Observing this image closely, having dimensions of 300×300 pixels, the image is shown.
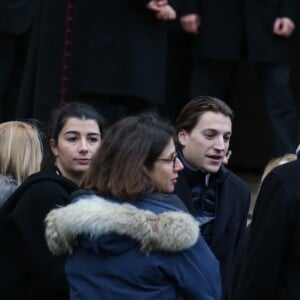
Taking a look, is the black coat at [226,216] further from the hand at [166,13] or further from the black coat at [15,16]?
the black coat at [15,16]

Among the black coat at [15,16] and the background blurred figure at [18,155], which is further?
the black coat at [15,16]

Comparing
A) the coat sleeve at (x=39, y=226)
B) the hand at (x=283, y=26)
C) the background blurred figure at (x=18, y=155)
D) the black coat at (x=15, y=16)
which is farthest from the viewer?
the hand at (x=283, y=26)

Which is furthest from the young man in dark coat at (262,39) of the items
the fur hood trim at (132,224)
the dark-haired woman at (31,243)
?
the fur hood trim at (132,224)

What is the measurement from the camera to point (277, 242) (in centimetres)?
378

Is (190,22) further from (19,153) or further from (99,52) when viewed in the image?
(19,153)

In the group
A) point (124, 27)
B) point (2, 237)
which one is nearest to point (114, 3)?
point (124, 27)

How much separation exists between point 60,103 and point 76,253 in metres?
3.57

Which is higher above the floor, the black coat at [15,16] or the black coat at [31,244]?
the black coat at [15,16]

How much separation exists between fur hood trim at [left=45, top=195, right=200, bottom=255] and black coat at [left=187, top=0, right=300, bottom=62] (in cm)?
394

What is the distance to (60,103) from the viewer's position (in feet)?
23.9

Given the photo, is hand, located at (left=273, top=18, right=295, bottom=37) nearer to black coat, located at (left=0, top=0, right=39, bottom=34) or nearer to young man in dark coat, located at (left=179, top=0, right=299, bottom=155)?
young man in dark coat, located at (left=179, top=0, right=299, bottom=155)

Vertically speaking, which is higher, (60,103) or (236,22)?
(236,22)

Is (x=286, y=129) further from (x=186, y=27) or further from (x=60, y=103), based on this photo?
(x=60, y=103)

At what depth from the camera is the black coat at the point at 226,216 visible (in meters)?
4.97
